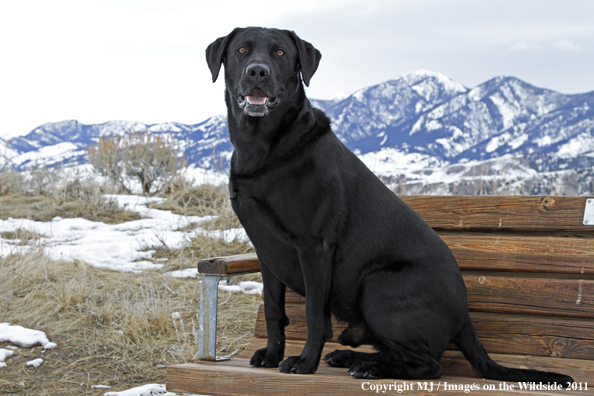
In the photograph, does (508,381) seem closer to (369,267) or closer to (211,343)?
(369,267)

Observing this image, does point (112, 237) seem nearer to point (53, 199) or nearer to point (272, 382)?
point (53, 199)

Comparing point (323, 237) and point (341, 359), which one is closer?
point (323, 237)

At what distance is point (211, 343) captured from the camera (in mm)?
2062

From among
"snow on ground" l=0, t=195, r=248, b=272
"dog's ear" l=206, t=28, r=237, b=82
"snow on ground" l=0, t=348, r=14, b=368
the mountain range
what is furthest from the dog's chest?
the mountain range

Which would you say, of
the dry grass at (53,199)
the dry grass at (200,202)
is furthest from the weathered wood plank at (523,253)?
the dry grass at (53,199)

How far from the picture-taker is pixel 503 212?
7.80 feet

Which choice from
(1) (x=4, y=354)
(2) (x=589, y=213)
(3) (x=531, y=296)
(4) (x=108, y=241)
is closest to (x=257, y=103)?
(3) (x=531, y=296)

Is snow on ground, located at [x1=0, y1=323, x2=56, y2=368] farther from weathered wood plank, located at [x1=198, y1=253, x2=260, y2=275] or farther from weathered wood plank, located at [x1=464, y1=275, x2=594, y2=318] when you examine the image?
weathered wood plank, located at [x1=464, y1=275, x2=594, y2=318]

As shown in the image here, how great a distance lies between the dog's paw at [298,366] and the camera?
1720 mm

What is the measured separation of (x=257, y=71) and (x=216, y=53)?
1.08 feet

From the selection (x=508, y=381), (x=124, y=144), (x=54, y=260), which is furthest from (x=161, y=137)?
(x=508, y=381)

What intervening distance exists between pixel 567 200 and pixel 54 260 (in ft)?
15.0

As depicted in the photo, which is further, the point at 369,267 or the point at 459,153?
the point at 459,153

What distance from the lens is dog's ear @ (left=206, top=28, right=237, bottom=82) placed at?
1983mm
